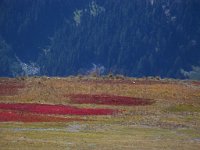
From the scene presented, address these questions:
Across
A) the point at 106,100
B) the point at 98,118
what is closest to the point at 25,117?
the point at 98,118

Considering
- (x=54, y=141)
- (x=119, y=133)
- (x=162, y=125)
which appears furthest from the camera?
(x=162, y=125)

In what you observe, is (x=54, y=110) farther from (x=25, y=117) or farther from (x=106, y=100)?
(x=106, y=100)

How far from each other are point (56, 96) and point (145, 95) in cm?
1777

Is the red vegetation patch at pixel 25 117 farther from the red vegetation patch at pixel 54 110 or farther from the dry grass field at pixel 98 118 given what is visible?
the red vegetation patch at pixel 54 110

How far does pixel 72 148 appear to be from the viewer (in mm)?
40844

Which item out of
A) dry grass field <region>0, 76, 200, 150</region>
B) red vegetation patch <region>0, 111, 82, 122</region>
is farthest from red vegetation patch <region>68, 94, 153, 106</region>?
red vegetation patch <region>0, 111, 82, 122</region>

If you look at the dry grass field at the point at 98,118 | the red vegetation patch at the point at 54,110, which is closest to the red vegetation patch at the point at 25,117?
the dry grass field at the point at 98,118

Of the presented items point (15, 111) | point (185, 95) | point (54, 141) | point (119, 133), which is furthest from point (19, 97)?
point (54, 141)

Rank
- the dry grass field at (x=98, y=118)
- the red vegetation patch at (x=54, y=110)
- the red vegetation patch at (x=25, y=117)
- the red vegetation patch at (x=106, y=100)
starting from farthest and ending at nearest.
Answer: the red vegetation patch at (x=106, y=100) < the red vegetation patch at (x=54, y=110) < the red vegetation patch at (x=25, y=117) < the dry grass field at (x=98, y=118)

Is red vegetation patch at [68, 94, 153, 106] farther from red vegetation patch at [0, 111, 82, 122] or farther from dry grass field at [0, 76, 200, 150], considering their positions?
red vegetation patch at [0, 111, 82, 122]

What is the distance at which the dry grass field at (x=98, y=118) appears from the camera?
44.9 meters

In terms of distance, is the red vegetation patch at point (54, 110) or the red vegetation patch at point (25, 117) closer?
the red vegetation patch at point (25, 117)

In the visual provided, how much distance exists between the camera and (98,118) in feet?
214

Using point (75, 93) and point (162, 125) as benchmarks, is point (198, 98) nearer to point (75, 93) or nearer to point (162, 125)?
point (75, 93)
